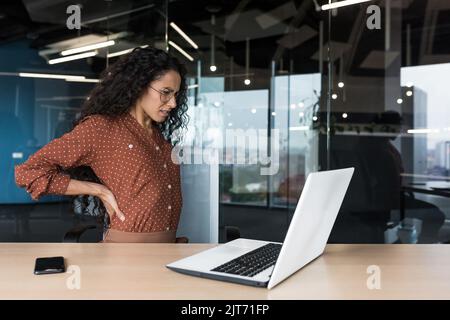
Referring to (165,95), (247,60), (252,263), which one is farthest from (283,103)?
(252,263)

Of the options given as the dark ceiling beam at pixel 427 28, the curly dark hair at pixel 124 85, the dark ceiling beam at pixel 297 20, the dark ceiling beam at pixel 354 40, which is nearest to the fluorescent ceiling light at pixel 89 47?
the curly dark hair at pixel 124 85

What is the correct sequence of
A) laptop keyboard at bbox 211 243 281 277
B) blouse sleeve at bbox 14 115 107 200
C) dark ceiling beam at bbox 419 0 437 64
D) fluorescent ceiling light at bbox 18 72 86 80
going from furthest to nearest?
1. dark ceiling beam at bbox 419 0 437 64
2. fluorescent ceiling light at bbox 18 72 86 80
3. blouse sleeve at bbox 14 115 107 200
4. laptop keyboard at bbox 211 243 281 277

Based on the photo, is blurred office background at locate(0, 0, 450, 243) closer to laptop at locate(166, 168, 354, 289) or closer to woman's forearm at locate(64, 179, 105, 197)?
woman's forearm at locate(64, 179, 105, 197)

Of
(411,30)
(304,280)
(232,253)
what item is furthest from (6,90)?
(411,30)

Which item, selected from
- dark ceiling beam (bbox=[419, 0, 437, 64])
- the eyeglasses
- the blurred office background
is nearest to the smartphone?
the eyeglasses

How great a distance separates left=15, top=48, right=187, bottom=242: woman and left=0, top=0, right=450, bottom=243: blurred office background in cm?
137

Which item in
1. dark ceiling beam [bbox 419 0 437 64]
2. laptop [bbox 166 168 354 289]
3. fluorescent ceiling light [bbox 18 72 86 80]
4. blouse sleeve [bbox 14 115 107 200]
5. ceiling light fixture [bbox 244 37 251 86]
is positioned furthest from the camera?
ceiling light fixture [bbox 244 37 251 86]

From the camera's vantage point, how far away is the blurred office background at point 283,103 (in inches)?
163

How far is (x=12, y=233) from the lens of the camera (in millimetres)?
4266

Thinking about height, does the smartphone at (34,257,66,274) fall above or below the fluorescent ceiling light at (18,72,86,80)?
below

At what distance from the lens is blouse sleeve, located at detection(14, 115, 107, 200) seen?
164 centimetres

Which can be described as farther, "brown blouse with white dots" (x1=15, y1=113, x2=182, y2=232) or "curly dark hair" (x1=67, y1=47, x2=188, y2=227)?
"curly dark hair" (x1=67, y1=47, x2=188, y2=227)

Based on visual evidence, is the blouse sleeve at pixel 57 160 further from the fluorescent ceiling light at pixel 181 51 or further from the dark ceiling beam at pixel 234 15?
the dark ceiling beam at pixel 234 15

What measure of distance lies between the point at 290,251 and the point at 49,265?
2.25ft
